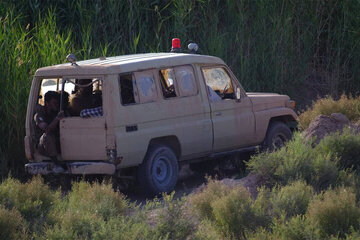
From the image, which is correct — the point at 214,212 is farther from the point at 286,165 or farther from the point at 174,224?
the point at 286,165

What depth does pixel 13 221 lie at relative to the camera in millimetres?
7348

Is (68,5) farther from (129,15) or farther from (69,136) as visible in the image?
(69,136)

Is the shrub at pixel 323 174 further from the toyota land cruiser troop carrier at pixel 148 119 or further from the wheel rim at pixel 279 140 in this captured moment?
the wheel rim at pixel 279 140

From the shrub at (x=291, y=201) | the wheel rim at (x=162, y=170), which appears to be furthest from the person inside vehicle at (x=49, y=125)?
the shrub at (x=291, y=201)

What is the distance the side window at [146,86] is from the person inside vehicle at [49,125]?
3.44 feet

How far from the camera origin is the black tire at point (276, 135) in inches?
476

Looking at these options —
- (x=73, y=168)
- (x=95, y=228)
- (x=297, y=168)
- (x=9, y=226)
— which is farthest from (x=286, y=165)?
(x=9, y=226)

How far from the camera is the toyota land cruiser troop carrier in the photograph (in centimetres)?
995

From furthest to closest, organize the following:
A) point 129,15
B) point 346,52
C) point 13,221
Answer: point 346,52 < point 129,15 < point 13,221

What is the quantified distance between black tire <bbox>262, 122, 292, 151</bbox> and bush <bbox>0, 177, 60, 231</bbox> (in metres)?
4.21

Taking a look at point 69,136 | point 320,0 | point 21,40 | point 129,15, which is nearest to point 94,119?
point 69,136

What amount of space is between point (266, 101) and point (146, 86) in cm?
244

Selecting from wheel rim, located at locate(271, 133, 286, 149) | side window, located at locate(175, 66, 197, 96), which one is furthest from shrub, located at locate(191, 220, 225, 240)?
wheel rim, located at locate(271, 133, 286, 149)

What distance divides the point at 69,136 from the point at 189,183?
2.39 meters
